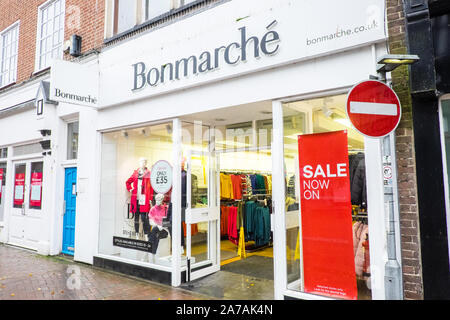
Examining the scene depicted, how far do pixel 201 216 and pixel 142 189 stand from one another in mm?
1440

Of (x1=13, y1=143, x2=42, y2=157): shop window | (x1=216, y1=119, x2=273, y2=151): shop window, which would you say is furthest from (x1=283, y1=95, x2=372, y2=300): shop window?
(x1=13, y1=143, x2=42, y2=157): shop window

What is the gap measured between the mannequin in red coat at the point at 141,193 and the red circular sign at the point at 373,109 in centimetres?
451

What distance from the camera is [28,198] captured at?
9711 millimetres

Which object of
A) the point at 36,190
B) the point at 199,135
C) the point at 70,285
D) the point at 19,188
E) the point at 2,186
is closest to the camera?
the point at 70,285

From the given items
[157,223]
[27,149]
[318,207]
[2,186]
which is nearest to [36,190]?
[27,149]

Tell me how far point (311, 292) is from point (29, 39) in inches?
413

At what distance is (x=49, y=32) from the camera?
31.0 feet

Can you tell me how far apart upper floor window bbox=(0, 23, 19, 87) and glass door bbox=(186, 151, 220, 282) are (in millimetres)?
7821

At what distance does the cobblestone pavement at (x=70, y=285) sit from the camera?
5.40 m

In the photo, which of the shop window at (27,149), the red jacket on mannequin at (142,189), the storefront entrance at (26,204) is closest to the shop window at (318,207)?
the red jacket on mannequin at (142,189)

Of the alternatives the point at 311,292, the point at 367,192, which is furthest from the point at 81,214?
the point at 367,192

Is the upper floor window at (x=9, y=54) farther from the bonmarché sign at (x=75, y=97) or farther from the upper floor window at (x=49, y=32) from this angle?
the bonmarché sign at (x=75, y=97)

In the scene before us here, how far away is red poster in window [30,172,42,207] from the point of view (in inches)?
366

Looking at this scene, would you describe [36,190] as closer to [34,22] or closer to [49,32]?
[49,32]
